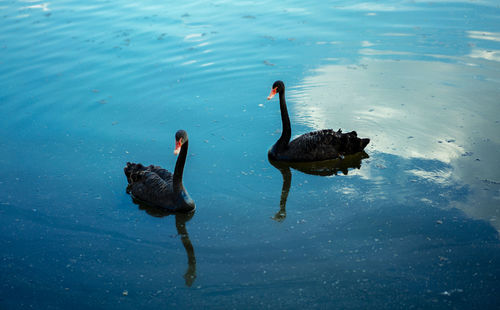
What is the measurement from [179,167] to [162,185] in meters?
0.31

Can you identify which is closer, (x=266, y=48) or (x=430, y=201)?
(x=430, y=201)

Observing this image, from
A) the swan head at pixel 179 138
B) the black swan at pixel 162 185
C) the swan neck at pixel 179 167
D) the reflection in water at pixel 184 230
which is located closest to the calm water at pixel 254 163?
the reflection in water at pixel 184 230

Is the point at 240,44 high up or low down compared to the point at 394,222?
up

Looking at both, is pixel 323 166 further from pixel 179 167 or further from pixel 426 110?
pixel 426 110

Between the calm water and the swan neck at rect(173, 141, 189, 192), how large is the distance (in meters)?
0.30

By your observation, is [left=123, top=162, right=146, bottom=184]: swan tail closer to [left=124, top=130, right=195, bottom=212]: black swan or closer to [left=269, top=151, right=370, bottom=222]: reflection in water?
[left=124, top=130, right=195, bottom=212]: black swan

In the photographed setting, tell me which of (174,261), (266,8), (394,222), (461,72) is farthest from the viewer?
(266,8)

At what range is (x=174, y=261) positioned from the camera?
143 inches

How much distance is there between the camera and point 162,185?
13.8 feet

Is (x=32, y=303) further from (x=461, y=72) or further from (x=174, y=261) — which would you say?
(x=461, y=72)

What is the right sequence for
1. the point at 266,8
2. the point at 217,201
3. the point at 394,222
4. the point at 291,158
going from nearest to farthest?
the point at 394,222 < the point at 217,201 < the point at 291,158 < the point at 266,8

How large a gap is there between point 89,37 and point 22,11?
118 inches

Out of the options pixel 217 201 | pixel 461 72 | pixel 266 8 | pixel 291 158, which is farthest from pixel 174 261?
pixel 266 8

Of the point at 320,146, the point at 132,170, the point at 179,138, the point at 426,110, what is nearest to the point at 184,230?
the point at 179,138
